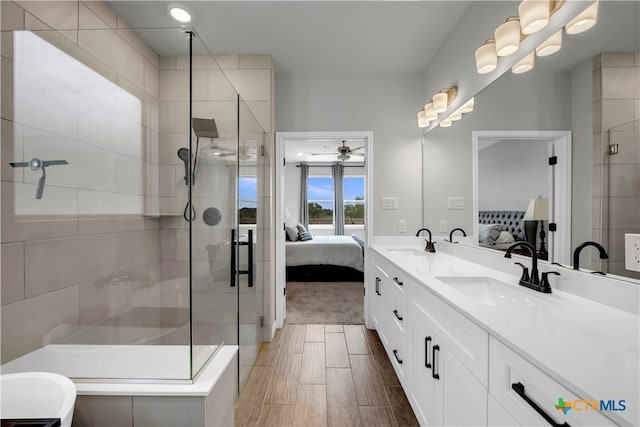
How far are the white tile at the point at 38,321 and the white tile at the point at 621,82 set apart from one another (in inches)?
105

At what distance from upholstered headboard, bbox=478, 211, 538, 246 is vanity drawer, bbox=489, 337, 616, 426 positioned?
0.88 m

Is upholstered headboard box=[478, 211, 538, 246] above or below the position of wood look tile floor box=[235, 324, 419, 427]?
above

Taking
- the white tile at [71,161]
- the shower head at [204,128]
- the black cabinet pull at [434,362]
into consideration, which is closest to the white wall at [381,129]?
the shower head at [204,128]

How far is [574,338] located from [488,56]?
170 centimetres

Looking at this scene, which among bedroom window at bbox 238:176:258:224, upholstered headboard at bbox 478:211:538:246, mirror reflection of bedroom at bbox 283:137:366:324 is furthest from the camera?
mirror reflection of bedroom at bbox 283:137:366:324

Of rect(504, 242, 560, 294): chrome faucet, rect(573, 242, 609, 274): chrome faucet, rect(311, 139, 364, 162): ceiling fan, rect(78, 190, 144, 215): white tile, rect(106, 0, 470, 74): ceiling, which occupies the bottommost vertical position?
rect(504, 242, 560, 294): chrome faucet

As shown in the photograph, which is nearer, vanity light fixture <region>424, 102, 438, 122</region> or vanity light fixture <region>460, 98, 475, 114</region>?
vanity light fixture <region>460, 98, 475, 114</region>

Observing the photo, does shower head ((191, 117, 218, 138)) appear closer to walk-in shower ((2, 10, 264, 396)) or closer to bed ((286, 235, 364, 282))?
walk-in shower ((2, 10, 264, 396))

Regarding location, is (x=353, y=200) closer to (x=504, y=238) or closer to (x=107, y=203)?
(x=504, y=238)

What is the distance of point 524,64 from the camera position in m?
1.53

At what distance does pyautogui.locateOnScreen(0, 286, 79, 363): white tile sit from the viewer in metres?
1.30

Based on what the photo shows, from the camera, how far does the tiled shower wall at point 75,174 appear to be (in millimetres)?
1355

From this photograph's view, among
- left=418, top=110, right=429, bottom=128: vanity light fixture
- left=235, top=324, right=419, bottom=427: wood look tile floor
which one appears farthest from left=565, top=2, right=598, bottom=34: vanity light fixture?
left=235, top=324, right=419, bottom=427: wood look tile floor

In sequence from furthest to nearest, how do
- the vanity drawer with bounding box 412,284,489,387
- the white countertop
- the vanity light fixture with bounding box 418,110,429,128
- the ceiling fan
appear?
the ceiling fan
the vanity light fixture with bounding box 418,110,429,128
the vanity drawer with bounding box 412,284,489,387
the white countertop
